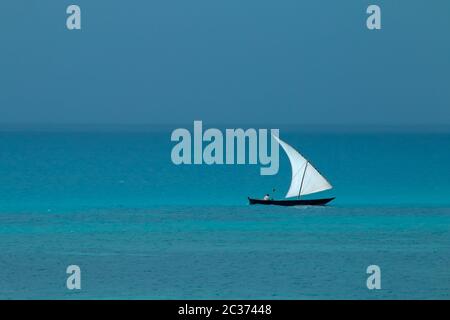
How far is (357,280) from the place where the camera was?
2191 centimetres

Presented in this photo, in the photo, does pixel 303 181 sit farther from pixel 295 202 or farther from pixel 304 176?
pixel 295 202

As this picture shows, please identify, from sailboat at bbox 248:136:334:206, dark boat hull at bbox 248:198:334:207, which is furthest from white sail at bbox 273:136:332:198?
dark boat hull at bbox 248:198:334:207

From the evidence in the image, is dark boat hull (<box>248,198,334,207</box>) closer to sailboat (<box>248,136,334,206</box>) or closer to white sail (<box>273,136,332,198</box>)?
sailboat (<box>248,136,334,206</box>)

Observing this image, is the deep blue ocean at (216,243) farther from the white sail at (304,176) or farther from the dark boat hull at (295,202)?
the white sail at (304,176)

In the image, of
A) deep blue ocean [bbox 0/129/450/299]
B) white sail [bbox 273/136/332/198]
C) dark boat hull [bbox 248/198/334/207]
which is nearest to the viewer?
deep blue ocean [bbox 0/129/450/299]

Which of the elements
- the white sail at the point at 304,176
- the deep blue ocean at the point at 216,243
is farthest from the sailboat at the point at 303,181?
the deep blue ocean at the point at 216,243

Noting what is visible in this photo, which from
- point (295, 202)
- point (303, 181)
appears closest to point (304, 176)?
point (303, 181)

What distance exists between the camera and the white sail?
3036cm

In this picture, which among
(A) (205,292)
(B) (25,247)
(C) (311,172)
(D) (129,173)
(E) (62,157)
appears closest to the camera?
(A) (205,292)
